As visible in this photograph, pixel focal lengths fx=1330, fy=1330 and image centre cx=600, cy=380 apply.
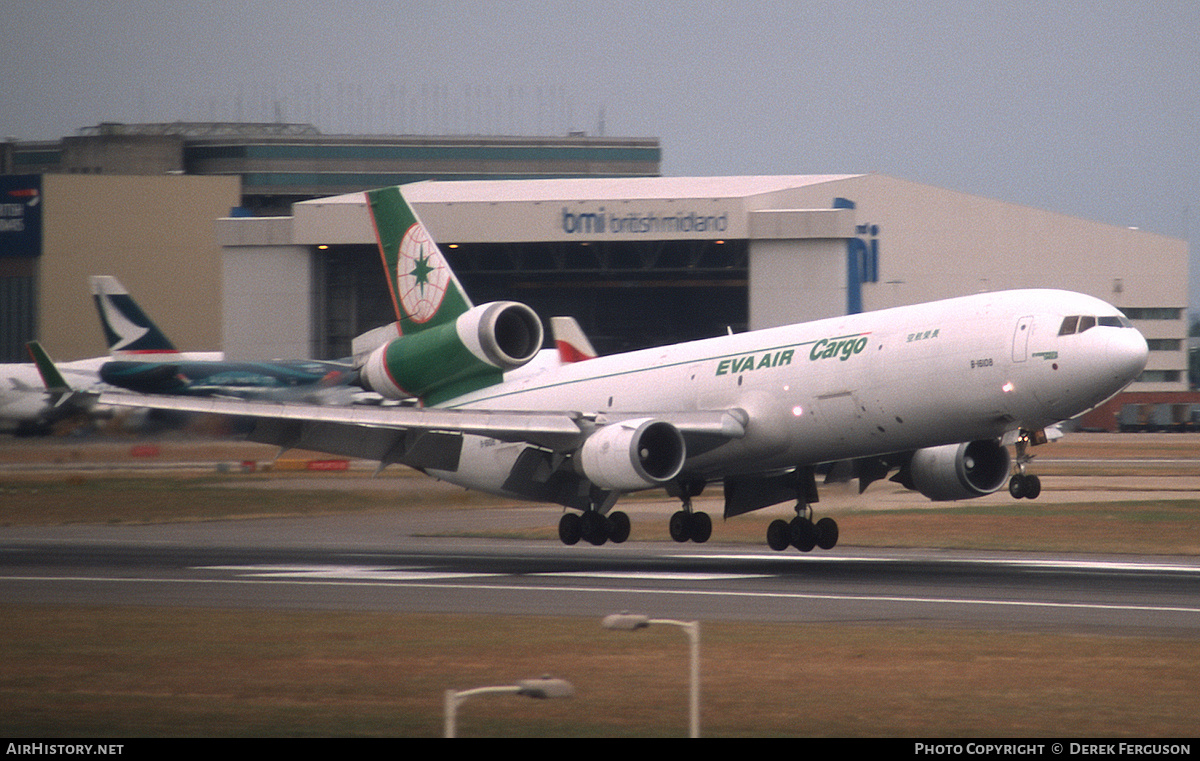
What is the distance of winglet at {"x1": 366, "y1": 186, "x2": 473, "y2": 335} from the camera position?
3200 centimetres

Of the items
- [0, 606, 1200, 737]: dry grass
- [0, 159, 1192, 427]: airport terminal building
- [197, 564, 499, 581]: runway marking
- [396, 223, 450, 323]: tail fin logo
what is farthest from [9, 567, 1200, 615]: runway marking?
[0, 159, 1192, 427]: airport terminal building

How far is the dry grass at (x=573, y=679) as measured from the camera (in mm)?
11500

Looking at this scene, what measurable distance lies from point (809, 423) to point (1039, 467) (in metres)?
35.9

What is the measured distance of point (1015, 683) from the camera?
1328cm

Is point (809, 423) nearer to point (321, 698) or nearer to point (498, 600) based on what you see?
point (498, 600)

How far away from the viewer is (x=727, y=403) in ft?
90.7

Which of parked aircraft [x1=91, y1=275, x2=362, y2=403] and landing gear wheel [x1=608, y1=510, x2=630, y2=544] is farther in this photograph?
parked aircraft [x1=91, y1=275, x2=362, y2=403]

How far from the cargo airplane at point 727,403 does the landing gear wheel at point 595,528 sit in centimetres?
4

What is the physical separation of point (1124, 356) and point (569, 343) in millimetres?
15368

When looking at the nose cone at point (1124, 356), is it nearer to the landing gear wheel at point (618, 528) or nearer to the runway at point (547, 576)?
the runway at point (547, 576)

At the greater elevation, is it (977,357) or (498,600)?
(977,357)

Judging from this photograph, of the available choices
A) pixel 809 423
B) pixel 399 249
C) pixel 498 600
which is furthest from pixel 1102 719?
pixel 399 249

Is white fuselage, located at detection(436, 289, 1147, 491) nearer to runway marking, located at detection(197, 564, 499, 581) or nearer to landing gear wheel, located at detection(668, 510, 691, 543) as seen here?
landing gear wheel, located at detection(668, 510, 691, 543)

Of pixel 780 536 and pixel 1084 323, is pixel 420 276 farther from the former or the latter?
pixel 1084 323
